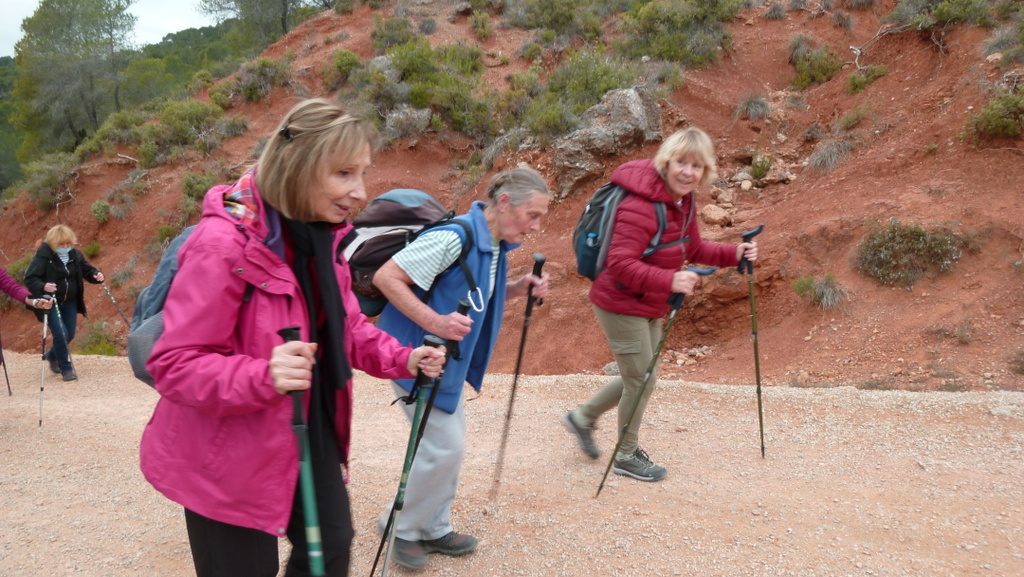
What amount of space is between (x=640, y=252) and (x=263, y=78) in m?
20.3

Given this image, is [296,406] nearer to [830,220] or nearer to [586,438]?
[586,438]

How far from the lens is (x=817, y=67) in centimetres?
1302

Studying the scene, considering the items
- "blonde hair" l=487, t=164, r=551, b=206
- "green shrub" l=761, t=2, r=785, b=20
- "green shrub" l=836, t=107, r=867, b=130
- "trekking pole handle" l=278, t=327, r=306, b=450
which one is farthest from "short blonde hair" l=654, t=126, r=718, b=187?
"green shrub" l=761, t=2, r=785, b=20

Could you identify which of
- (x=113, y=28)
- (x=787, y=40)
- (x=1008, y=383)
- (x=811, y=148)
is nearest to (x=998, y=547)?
(x=1008, y=383)

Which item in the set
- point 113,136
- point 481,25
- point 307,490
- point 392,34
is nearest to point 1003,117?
point 307,490

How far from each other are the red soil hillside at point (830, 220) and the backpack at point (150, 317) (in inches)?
251

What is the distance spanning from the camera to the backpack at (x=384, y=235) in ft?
9.78

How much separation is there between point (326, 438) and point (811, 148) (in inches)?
445

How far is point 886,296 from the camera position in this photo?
7.57 m

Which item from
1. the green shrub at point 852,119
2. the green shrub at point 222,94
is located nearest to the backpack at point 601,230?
the green shrub at point 852,119

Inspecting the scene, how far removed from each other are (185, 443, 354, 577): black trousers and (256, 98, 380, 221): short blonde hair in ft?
2.68

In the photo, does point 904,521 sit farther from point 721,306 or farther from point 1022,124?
point 1022,124

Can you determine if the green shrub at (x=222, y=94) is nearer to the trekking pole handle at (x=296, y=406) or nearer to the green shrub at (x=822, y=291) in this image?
the green shrub at (x=822, y=291)

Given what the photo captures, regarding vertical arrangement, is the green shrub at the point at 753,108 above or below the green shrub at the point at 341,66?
below
